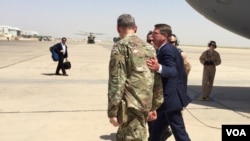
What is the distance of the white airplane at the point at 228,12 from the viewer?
7383mm

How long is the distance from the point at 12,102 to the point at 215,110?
14.7 feet

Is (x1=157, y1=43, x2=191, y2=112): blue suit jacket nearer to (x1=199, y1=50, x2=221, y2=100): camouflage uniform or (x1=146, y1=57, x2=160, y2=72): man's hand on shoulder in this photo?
(x1=146, y1=57, x2=160, y2=72): man's hand on shoulder

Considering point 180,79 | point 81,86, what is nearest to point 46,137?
point 180,79

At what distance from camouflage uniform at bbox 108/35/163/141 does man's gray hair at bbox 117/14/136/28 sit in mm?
103

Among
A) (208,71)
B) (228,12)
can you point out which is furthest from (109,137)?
(208,71)

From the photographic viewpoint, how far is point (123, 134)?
325 centimetres

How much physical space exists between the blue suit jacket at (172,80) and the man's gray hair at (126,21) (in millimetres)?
835

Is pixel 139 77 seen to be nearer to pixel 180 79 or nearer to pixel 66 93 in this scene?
pixel 180 79

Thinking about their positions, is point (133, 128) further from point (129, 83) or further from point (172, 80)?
point (172, 80)

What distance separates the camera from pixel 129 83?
313cm

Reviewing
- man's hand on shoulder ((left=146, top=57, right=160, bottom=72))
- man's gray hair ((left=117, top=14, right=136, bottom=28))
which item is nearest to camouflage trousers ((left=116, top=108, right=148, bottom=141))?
man's hand on shoulder ((left=146, top=57, right=160, bottom=72))

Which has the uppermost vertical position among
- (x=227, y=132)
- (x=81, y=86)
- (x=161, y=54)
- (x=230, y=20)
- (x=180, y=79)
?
(x=230, y=20)

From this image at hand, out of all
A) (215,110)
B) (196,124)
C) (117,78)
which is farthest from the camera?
(215,110)

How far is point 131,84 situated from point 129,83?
2cm
